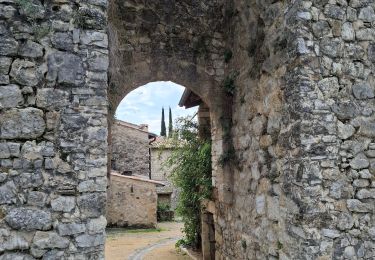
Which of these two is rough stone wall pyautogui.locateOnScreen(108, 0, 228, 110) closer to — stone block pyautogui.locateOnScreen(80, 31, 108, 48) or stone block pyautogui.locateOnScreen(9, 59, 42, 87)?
stone block pyautogui.locateOnScreen(80, 31, 108, 48)

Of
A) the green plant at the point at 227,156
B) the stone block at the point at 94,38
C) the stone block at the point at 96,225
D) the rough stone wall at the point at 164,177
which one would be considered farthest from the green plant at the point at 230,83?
the rough stone wall at the point at 164,177

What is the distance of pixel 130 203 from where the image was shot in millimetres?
15547

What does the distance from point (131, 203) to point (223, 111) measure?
10408mm

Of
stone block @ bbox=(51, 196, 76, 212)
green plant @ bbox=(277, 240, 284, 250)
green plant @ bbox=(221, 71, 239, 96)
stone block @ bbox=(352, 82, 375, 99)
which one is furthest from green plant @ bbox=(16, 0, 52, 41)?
green plant @ bbox=(221, 71, 239, 96)

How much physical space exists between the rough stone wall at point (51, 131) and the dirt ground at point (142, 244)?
6.71m

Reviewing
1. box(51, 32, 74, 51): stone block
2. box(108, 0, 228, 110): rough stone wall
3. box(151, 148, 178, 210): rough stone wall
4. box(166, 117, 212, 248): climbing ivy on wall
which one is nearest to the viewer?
box(51, 32, 74, 51): stone block

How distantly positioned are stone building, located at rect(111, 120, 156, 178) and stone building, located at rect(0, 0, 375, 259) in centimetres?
1394

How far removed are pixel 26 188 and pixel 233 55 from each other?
3.80 meters

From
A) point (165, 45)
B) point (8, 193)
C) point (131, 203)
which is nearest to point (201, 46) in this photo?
point (165, 45)

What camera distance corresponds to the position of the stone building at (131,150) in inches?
782

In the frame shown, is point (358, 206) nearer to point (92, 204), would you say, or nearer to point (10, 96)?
point (92, 204)

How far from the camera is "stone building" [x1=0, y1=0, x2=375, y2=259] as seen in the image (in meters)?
2.86

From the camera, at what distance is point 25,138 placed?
2852 mm

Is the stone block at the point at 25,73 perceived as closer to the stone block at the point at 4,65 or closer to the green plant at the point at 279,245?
the stone block at the point at 4,65
